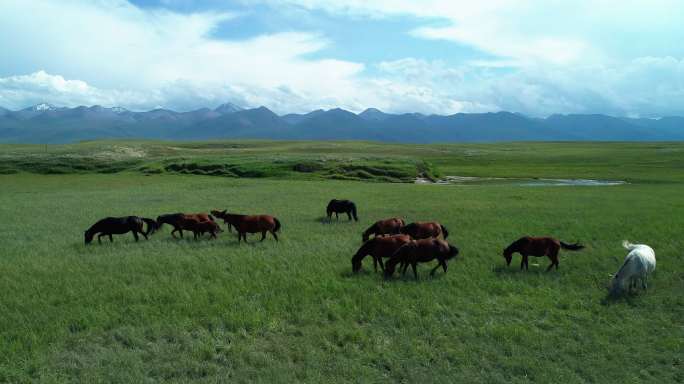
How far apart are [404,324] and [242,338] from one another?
11.2ft

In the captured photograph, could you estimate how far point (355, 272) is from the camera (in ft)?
43.9

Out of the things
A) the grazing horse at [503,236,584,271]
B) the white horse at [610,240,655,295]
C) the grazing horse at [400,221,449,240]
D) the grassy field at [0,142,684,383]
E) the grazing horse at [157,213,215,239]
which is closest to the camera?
the grassy field at [0,142,684,383]

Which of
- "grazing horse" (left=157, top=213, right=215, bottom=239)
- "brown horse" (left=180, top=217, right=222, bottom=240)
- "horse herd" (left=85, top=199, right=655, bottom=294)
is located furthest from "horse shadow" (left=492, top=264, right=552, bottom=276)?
"grazing horse" (left=157, top=213, right=215, bottom=239)

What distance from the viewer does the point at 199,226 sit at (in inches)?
743

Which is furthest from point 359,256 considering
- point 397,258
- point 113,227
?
point 113,227

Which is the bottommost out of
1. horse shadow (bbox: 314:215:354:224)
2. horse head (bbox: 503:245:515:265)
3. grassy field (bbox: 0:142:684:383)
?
grassy field (bbox: 0:142:684:383)

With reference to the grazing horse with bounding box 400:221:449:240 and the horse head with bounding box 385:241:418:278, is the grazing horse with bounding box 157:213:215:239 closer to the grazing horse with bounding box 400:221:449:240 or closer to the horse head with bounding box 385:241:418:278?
the grazing horse with bounding box 400:221:449:240

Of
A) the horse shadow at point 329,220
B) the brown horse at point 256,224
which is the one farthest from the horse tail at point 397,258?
the horse shadow at point 329,220

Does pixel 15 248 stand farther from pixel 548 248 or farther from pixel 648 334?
pixel 648 334

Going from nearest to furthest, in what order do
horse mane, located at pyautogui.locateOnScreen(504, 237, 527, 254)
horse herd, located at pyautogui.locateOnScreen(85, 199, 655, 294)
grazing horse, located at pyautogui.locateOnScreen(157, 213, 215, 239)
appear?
horse herd, located at pyautogui.locateOnScreen(85, 199, 655, 294) → horse mane, located at pyautogui.locateOnScreen(504, 237, 527, 254) → grazing horse, located at pyautogui.locateOnScreen(157, 213, 215, 239)

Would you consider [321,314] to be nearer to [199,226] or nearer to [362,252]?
[362,252]

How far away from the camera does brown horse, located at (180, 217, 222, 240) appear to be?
18.9 m

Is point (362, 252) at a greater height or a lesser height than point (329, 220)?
greater

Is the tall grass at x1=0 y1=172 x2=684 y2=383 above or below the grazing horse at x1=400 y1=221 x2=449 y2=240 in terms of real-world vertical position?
below
